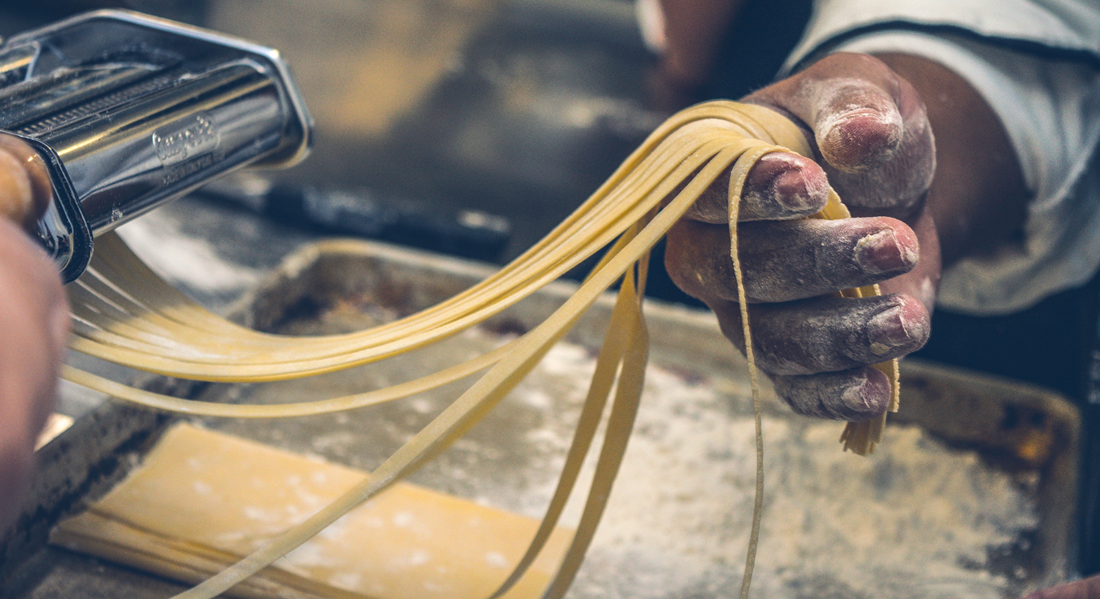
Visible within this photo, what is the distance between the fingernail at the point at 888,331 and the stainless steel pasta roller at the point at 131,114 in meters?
0.55

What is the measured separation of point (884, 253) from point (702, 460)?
534 millimetres

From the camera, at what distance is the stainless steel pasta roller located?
53cm

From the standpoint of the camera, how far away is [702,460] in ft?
3.17

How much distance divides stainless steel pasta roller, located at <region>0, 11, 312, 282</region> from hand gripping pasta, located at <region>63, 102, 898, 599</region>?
0.38 ft

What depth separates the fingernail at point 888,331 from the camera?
1.66 feet

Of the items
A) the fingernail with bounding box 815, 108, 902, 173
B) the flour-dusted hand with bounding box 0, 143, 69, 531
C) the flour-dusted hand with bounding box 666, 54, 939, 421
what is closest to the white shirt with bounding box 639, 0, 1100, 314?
the flour-dusted hand with bounding box 666, 54, 939, 421

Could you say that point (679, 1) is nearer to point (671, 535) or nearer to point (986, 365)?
point (986, 365)

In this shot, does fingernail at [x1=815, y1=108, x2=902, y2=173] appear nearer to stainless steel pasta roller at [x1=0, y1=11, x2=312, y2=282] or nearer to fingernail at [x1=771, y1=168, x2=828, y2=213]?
fingernail at [x1=771, y1=168, x2=828, y2=213]

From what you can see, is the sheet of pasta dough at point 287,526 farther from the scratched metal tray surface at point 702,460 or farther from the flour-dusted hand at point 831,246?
the flour-dusted hand at point 831,246

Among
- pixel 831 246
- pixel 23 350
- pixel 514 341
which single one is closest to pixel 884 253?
pixel 831 246

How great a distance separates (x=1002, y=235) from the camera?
1000mm

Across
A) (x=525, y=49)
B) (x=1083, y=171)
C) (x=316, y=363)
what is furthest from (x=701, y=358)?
(x=525, y=49)

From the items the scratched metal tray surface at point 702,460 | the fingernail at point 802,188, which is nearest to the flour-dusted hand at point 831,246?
the fingernail at point 802,188

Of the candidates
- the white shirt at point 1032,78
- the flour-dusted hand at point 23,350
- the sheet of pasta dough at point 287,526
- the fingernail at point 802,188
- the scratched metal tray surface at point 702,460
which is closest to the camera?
the flour-dusted hand at point 23,350
